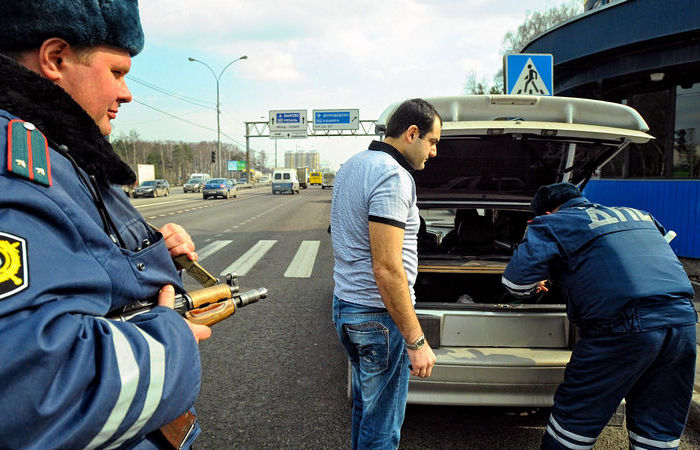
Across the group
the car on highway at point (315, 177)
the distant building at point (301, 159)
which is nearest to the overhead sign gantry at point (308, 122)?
the car on highway at point (315, 177)

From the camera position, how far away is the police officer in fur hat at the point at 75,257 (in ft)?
2.11

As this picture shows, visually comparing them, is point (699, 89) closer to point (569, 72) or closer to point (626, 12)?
point (626, 12)

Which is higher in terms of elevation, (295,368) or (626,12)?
(626,12)

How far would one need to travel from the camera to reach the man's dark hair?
2025 mm

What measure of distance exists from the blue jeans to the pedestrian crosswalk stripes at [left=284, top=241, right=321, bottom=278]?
5.66 m

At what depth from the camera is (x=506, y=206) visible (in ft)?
12.8

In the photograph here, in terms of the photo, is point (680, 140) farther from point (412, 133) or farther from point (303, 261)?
point (412, 133)

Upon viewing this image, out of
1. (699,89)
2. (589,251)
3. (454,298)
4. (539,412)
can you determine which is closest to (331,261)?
(454,298)

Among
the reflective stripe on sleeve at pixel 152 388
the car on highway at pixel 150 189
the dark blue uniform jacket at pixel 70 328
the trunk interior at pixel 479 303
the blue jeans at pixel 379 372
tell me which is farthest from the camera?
the car on highway at pixel 150 189

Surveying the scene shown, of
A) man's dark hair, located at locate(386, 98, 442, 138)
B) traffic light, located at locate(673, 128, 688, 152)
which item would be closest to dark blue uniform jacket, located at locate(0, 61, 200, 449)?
man's dark hair, located at locate(386, 98, 442, 138)

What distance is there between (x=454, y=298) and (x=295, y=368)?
1762mm

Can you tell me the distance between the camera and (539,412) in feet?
10.3

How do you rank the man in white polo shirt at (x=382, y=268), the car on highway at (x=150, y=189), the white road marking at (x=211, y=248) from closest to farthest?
the man in white polo shirt at (x=382, y=268)
the white road marking at (x=211, y=248)
the car on highway at (x=150, y=189)

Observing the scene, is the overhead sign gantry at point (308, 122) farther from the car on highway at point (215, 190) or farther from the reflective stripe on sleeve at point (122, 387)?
the reflective stripe on sleeve at point (122, 387)
